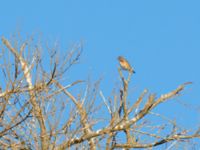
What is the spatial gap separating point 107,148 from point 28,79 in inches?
52.7

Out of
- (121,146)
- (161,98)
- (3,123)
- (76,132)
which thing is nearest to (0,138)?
(3,123)

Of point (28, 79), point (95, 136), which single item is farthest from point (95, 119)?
point (28, 79)

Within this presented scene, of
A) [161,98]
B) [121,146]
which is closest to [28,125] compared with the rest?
[121,146]

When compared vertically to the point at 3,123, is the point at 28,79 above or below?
above

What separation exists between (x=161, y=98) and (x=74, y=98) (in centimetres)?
116

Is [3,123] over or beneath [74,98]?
beneath

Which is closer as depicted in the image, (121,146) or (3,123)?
(3,123)

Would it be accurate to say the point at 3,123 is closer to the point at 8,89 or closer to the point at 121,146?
the point at 8,89

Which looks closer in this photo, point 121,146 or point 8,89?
point 8,89

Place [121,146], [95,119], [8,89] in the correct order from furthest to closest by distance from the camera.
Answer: [121,146] < [95,119] < [8,89]

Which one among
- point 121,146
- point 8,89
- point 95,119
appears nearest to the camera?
point 8,89

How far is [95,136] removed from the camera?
859 cm

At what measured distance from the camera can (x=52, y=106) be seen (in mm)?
8117

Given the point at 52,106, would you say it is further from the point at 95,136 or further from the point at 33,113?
the point at 95,136
